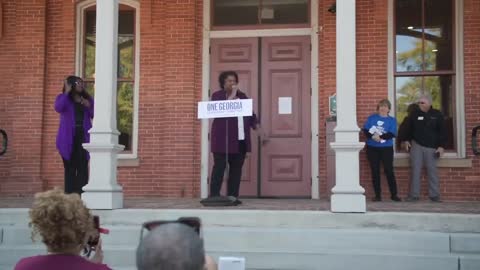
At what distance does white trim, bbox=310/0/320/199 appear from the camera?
9.27 meters

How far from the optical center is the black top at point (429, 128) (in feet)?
28.5

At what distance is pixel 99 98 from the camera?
23.8 ft

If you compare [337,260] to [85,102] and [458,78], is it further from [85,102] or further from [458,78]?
[458,78]

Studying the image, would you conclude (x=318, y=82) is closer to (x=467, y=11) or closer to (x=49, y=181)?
(x=467, y=11)

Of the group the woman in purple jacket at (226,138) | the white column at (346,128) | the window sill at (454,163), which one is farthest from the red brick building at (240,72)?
the white column at (346,128)

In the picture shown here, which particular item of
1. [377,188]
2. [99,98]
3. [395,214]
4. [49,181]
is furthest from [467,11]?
[49,181]

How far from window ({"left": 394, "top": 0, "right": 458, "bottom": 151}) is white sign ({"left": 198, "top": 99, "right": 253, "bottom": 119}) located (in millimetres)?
3109

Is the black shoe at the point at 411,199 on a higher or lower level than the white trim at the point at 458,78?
lower

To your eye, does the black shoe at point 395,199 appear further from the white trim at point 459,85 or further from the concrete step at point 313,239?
the concrete step at point 313,239

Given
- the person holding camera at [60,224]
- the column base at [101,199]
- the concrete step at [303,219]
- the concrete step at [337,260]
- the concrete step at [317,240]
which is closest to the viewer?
the person holding camera at [60,224]

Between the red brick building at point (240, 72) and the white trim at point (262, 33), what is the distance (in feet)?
0.05

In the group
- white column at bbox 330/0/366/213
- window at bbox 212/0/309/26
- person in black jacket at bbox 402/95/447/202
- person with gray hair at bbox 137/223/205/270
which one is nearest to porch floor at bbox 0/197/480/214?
person in black jacket at bbox 402/95/447/202

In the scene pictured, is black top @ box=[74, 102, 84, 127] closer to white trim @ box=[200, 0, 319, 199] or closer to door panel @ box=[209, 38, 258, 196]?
white trim @ box=[200, 0, 319, 199]

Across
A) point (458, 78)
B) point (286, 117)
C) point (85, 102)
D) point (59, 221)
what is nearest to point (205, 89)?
point (286, 117)
